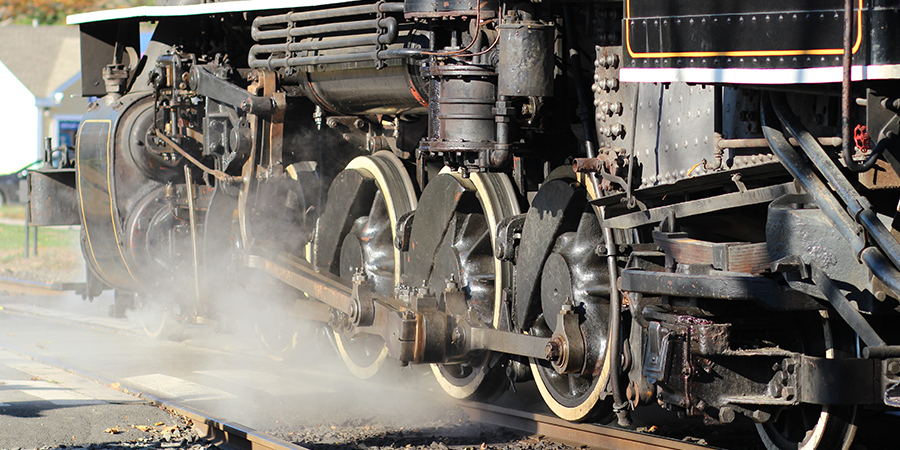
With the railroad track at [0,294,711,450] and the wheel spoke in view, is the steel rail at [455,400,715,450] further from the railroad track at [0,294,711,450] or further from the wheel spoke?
the wheel spoke

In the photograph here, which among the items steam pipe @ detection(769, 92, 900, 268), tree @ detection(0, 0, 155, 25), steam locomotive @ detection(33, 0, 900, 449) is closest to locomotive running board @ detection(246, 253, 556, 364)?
steam locomotive @ detection(33, 0, 900, 449)

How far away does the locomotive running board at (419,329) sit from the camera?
5.29 metres

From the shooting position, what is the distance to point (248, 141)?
7.34 meters

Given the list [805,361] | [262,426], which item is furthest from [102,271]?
[805,361]

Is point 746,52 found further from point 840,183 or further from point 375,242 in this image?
point 375,242

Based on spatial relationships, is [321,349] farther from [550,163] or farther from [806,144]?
[806,144]

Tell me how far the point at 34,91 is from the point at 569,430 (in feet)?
104

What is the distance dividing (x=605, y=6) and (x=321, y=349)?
13.3 feet

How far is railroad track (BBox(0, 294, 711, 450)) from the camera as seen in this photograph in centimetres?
496

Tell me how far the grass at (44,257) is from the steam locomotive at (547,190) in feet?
23.1

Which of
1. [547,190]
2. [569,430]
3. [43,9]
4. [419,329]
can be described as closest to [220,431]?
[419,329]

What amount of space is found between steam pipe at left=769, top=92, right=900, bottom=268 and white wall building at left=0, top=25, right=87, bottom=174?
31843mm

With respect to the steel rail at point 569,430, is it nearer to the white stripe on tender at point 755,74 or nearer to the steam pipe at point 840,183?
the steam pipe at point 840,183

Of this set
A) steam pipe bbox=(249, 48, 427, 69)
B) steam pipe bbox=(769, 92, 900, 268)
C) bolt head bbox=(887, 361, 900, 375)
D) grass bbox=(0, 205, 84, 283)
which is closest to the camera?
steam pipe bbox=(769, 92, 900, 268)
